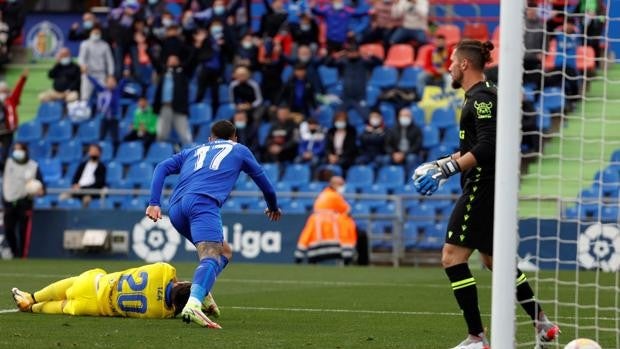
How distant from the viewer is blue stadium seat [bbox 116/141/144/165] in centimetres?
2811

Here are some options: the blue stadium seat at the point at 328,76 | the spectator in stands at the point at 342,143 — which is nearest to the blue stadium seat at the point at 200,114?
the blue stadium seat at the point at 328,76

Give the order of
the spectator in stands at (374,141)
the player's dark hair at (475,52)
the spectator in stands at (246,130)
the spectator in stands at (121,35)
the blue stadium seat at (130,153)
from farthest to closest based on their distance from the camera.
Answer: the spectator in stands at (121,35) < the blue stadium seat at (130,153) < the spectator in stands at (246,130) < the spectator in stands at (374,141) < the player's dark hair at (475,52)

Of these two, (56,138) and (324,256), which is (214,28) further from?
(324,256)

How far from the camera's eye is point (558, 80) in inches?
964

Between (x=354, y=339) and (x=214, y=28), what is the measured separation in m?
19.6

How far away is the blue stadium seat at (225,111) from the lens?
2834 cm

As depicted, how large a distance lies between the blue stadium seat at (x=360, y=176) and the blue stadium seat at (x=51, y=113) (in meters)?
7.48

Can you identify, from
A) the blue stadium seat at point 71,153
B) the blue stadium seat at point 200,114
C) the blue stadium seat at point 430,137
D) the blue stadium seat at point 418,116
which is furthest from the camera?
the blue stadium seat at point 71,153

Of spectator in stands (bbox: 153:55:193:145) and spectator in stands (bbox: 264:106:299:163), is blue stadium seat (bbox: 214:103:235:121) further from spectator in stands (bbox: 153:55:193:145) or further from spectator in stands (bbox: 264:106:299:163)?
spectator in stands (bbox: 264:106:299:163)

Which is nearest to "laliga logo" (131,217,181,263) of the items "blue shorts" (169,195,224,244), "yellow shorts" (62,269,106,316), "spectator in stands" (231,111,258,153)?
"spectator in stands" (231,111,258,153)

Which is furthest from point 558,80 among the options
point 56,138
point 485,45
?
point 485,45

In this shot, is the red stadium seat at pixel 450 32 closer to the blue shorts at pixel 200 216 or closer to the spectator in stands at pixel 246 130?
the spectator in stands at pixel 246 130

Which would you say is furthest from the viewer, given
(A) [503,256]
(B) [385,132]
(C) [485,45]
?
(B) [385,132]

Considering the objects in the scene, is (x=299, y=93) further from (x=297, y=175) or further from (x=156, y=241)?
(x=156, y=241)
